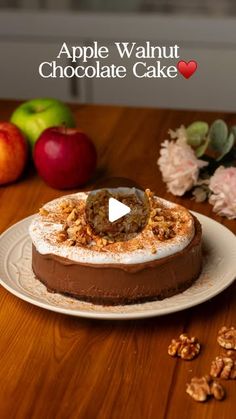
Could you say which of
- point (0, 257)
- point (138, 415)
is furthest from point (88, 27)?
point (138, 415)

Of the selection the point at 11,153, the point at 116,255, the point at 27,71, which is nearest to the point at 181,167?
the point at 11,153

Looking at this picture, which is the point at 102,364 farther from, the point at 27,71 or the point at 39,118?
the point at 27,71

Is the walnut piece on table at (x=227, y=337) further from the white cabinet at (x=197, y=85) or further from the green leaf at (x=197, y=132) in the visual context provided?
the white cabinet at (x=197, y=85)

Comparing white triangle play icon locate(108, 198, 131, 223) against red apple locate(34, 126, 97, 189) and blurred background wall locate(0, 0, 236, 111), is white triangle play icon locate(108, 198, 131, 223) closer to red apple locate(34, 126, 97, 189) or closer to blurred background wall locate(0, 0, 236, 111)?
red apple locate(34, 126, 97, 189)

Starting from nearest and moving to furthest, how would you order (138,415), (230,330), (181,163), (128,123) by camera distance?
(138,415) < (230,330) < (181,163) < (128,123)

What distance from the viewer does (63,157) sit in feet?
5.97

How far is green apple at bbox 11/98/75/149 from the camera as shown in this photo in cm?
198

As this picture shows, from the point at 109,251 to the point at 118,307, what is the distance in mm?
93

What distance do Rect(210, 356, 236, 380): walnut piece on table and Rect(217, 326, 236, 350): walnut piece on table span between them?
0.04 metres

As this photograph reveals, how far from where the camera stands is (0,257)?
147 cm

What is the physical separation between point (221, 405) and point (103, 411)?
0.17 metres

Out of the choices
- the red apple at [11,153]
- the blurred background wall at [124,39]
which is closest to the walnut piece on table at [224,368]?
the red apple at [11,153]

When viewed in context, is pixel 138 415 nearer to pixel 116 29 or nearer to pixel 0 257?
pixel 0 257

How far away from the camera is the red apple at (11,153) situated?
6.07 ft
